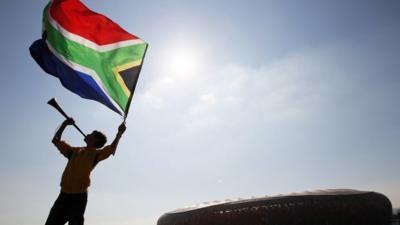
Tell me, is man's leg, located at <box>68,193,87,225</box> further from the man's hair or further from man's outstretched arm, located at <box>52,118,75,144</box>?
man's outstretched arm, located at <box>52,118,75,144</box>

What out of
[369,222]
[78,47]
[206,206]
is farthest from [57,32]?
[369,222]

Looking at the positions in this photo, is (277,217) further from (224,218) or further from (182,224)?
(182,224)

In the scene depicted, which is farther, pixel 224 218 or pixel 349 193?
pixel 349 193

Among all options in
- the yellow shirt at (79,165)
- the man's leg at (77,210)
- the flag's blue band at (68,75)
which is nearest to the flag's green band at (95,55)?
the flag's blue band at (68,75)

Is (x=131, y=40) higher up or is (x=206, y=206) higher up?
(x=131, y=40)

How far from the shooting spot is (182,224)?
905cm

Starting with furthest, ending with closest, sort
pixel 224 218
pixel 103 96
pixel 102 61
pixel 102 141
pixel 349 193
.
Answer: pixel 349 193
pixel 224 218
pixel 102 61
pixel 103 96
pixel 102 141

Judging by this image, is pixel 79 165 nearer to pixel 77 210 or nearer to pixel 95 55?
pixel 77 210

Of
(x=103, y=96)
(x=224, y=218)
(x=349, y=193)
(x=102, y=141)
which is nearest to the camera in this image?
(x=102, y=141)

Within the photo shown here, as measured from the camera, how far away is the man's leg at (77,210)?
5.05 meters

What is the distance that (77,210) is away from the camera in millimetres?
5086

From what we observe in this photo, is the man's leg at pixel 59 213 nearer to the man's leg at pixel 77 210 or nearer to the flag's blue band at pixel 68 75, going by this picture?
the man's leg at pixel 77 210

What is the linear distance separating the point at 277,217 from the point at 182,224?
2.82 metres

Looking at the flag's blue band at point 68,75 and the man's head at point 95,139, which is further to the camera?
the flag's blue band at point 68,75
